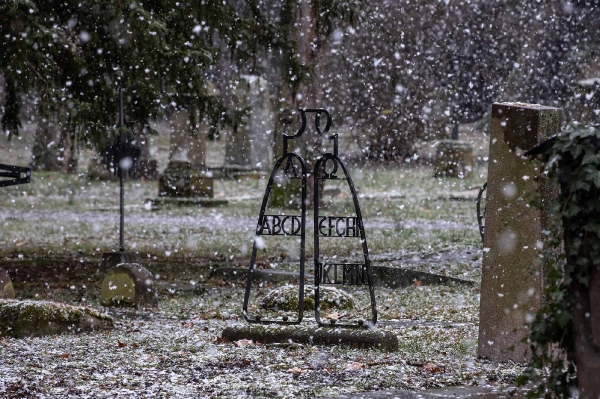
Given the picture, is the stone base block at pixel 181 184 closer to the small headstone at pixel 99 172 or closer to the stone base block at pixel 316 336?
the small headstone at pixel 99 172

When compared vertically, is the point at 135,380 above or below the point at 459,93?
below

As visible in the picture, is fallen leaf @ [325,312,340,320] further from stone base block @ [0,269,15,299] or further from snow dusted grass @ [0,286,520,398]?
stone base block @ [0,269,15,299]

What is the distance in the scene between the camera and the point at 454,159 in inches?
1218

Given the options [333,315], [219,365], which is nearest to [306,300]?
[333,315]

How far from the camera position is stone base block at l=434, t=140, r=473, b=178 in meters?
30.7

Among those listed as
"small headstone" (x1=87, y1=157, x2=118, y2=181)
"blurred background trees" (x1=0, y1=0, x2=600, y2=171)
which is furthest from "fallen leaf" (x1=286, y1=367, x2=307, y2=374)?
"small headstone" (x1=87, y1=157, x2=118, y2=181)

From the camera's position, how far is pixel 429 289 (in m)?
11.7

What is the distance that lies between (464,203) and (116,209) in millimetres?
8750

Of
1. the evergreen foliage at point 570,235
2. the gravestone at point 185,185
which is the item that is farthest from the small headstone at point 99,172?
the evergreen foliage at point 570,235

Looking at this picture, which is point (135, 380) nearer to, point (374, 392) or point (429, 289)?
point (374, 392)

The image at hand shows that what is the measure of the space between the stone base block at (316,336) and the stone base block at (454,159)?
23.6m

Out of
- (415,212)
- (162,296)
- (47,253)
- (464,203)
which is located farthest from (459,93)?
(162,296)

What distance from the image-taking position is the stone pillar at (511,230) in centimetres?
695

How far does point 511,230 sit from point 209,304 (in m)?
4.78
